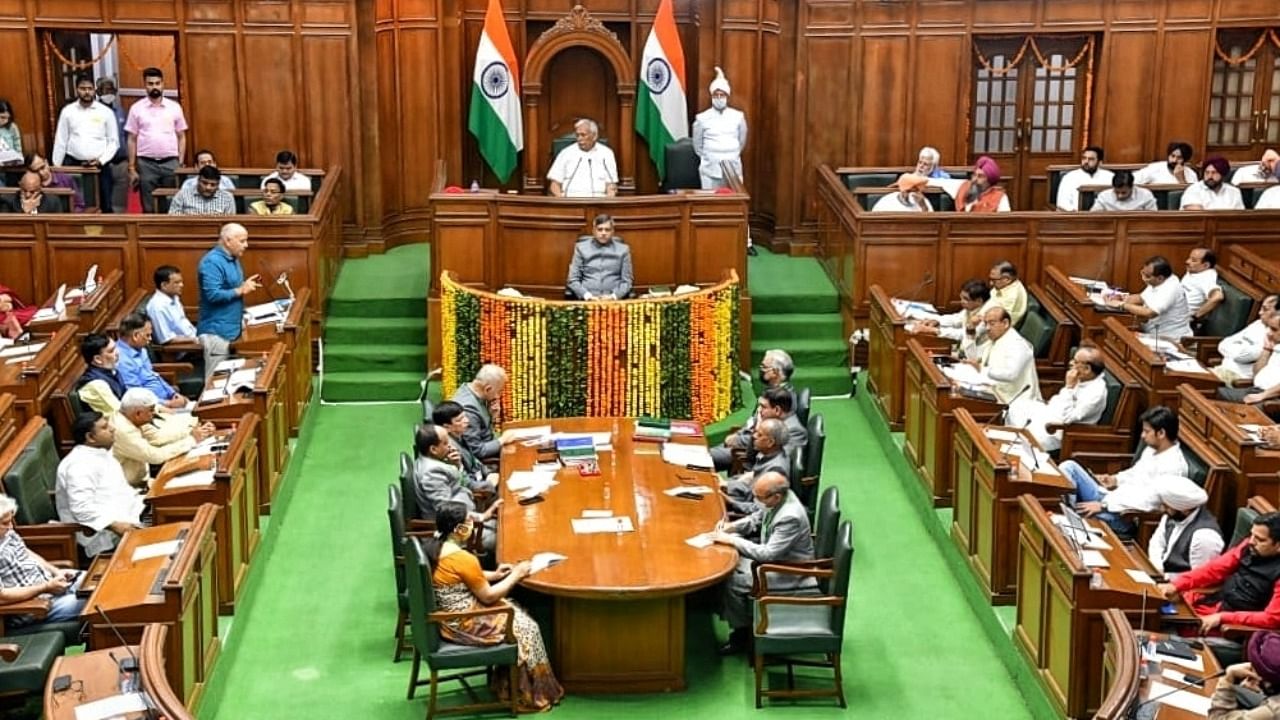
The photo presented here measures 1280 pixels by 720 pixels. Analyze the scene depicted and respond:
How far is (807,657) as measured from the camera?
9.27 m

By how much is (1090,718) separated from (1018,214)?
625 centimetres

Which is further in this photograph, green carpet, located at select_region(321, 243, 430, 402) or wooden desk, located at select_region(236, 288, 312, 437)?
green carpet, located at select_region(321, 243, 430, 402)

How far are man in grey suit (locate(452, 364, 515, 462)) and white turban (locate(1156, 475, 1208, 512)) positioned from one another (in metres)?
3.90

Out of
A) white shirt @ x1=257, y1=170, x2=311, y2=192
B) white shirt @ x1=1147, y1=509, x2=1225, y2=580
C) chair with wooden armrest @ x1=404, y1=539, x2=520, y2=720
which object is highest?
white shirt @ x1=257, y1=170, x2=311, y2=192

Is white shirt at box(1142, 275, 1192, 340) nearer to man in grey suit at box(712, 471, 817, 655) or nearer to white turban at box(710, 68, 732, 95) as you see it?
white turban at box(710, 68, 732, 95)

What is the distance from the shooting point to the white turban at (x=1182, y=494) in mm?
9070

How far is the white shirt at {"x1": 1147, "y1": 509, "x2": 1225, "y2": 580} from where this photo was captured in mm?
8914

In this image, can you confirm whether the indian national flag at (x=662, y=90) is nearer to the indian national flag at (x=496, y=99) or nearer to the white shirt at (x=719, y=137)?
the white shirt at (x=719, y=137)

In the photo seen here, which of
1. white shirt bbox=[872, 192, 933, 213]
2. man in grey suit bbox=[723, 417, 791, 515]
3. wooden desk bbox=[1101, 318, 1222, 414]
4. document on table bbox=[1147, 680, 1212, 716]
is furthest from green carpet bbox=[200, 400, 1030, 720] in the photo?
white shirt bbox=[872, 192, 933, 213]

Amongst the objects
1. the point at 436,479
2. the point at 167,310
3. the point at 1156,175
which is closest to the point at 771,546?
the point at 436,479

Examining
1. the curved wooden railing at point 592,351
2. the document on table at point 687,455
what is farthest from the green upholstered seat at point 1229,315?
the document on table at point 687,455

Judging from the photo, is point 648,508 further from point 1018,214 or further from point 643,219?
point 1018,214

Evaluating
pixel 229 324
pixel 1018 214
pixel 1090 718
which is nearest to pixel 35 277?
pixel 229 324

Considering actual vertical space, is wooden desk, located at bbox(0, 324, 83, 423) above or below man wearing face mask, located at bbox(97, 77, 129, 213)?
below
